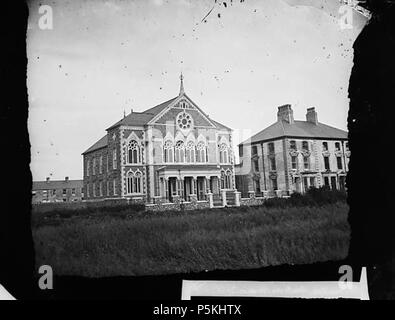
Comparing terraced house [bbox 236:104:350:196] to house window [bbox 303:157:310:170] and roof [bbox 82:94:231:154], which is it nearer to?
house window [bbox 303:157:310:170]

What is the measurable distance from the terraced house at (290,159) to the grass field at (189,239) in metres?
0.16

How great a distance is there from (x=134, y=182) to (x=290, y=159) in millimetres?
1118

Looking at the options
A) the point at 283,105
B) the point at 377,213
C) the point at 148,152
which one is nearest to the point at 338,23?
the point at 283,105

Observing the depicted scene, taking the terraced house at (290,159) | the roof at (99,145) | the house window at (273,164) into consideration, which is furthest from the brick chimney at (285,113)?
the roof at (99,145)

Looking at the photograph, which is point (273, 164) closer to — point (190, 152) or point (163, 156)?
point (190, 152)

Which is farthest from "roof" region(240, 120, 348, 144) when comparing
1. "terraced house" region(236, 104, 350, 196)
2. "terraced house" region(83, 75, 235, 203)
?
"terraced house" region(83, 75, 235, 203)

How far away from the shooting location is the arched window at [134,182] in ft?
7.72

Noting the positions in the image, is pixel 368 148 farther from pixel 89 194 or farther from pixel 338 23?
pixel 89 194

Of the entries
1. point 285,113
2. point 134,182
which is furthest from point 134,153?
point 285,113

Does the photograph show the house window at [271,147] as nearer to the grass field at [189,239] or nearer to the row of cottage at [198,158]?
A: the row of cottage at [198,158]

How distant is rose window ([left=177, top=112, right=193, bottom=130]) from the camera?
2400 mm

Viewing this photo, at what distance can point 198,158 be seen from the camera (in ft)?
7.97
